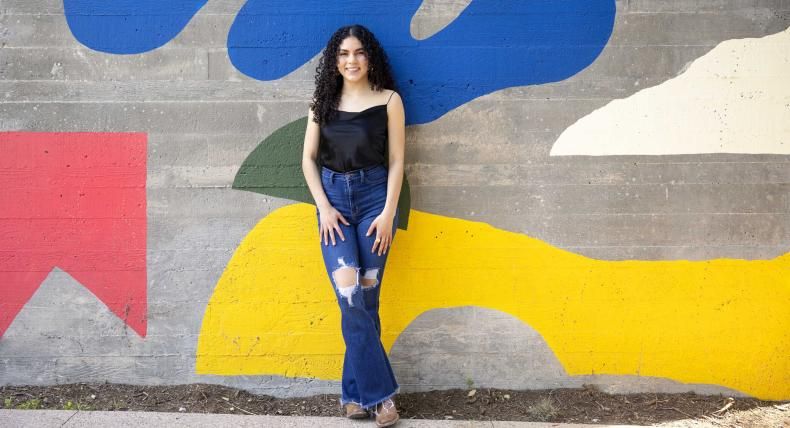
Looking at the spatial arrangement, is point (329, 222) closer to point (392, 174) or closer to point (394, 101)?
point (392, 174)

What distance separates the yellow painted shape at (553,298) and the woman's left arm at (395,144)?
41 cm

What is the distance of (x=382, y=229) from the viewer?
340 centimetres

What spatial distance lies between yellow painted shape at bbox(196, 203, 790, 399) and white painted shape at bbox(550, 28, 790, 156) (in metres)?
0.66

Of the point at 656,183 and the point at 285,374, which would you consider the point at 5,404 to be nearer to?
the point at 285,374

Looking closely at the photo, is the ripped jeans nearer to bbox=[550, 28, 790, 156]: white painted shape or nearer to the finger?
the finger

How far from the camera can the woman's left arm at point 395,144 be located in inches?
136

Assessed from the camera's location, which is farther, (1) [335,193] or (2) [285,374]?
(2) [285,374]

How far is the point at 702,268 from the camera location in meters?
3.84

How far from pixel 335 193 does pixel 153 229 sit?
119 cm

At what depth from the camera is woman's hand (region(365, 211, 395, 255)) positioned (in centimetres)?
339

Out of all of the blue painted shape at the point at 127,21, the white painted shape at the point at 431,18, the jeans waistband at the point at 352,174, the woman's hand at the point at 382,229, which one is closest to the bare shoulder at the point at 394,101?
the jeans waistband at the point at 352,174

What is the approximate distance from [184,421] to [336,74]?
2.03 m

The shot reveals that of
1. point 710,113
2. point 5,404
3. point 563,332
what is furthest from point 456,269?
point 5,404

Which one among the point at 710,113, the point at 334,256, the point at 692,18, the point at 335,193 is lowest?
the point at 334,256
